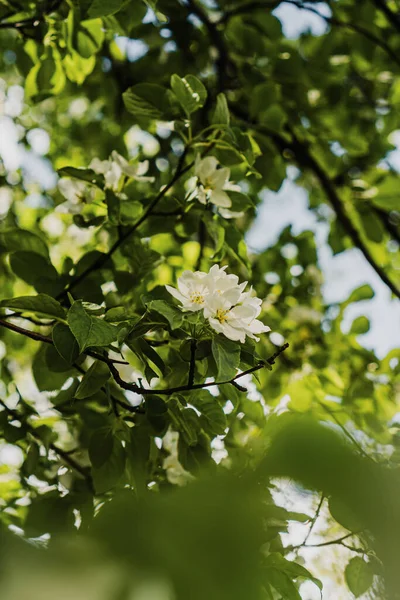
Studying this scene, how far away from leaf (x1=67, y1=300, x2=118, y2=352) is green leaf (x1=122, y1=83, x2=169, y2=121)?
48cm

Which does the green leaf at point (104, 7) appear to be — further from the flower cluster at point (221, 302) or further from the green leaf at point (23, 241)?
the flower cluster at point (221, 302)

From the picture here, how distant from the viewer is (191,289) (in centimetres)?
84

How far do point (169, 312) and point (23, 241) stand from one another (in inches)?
18.7

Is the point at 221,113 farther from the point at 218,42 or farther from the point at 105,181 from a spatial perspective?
the point at 218,42

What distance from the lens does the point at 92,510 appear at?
1024 mm

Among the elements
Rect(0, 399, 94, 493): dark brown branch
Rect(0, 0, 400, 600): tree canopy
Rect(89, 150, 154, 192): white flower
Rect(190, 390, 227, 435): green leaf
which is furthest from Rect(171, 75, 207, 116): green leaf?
Rect(0, 399, 94, 493): dark brown branch

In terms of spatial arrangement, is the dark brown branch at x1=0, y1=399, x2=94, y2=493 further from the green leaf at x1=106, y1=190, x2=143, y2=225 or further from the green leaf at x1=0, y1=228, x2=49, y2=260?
the green leaf at x1=106, y1=190, x2=143, y2=225

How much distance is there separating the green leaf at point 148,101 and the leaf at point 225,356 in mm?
499

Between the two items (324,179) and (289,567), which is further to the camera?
(324,179)

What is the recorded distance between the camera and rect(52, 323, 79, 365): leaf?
780mm

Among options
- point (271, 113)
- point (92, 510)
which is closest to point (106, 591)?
point (92, 510)

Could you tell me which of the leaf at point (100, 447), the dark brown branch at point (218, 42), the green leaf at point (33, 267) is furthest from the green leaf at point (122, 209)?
the dark brown branch at point (218, 42)

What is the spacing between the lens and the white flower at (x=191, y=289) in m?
0.81

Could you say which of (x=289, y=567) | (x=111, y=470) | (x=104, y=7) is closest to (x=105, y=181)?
(x=104, y=7)
